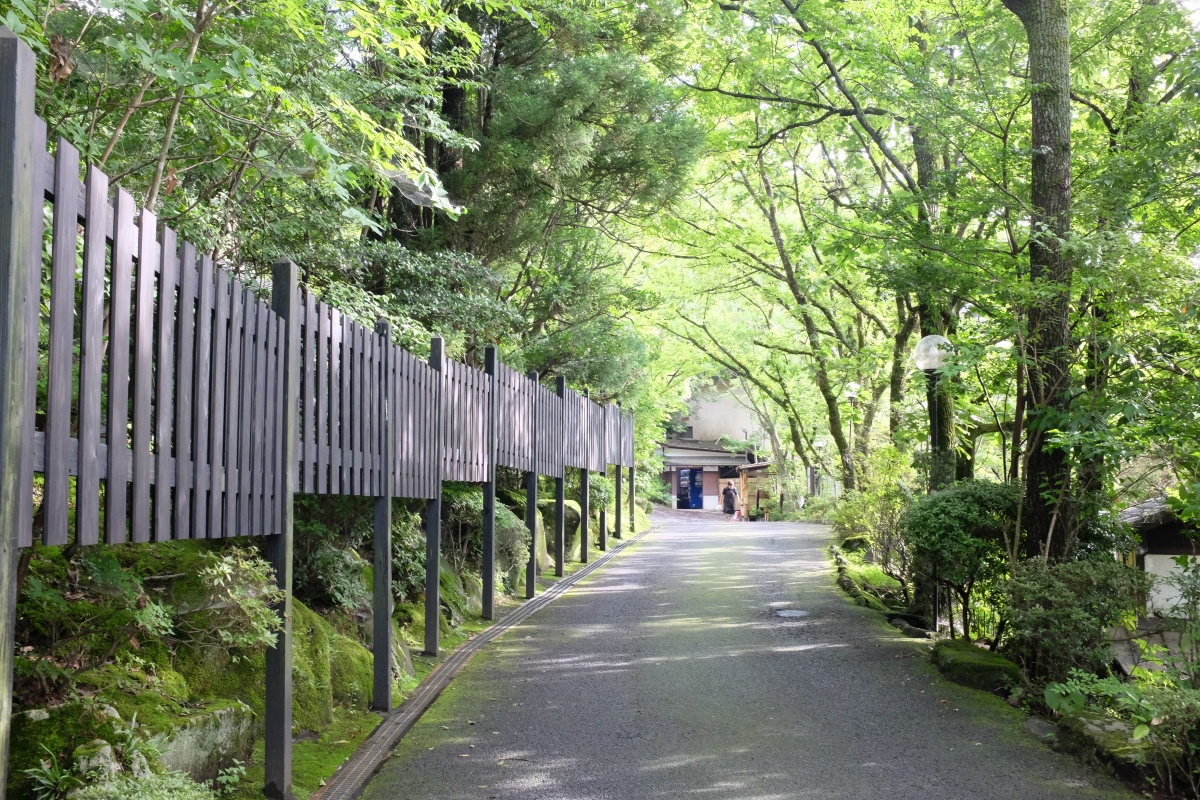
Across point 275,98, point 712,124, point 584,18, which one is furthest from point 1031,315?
point 712,124

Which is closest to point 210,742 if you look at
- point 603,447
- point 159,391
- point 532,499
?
point 159,391

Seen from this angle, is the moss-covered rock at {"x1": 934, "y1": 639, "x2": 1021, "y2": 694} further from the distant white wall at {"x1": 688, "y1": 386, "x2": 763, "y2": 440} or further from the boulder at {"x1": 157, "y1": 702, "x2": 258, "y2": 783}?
the distant white wall at {"x1": 688, "y1": 386, "x2": 763, "y2": 440}

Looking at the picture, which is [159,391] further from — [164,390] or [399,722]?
[399,722]

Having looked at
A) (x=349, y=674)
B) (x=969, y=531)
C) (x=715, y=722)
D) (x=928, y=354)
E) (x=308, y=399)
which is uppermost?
(x=928, y=354)

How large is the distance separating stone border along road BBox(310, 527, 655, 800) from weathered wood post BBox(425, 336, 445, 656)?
0.32m

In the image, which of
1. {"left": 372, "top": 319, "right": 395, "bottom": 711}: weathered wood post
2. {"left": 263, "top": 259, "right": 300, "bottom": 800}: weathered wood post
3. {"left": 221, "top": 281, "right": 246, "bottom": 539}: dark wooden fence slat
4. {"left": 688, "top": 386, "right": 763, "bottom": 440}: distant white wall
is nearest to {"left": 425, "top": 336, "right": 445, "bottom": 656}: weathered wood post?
{"left": 372, "top": 319, "right": 395, "bottom": 711}: weathered wood post

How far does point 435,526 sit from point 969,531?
16.5ft

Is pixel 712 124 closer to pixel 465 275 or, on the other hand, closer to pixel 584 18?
pixel 584 18

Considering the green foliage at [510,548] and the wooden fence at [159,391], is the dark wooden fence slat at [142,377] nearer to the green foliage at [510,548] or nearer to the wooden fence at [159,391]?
the wooden fence at [159,391]

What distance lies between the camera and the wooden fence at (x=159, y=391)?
2.94 meters

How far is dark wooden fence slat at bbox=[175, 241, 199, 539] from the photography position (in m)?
4.02

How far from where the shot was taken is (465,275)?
11.9 m

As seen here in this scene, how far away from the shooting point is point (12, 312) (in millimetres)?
2869

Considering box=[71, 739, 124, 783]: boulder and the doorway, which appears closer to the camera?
box=[71, 739, 124, 783]: boulder
